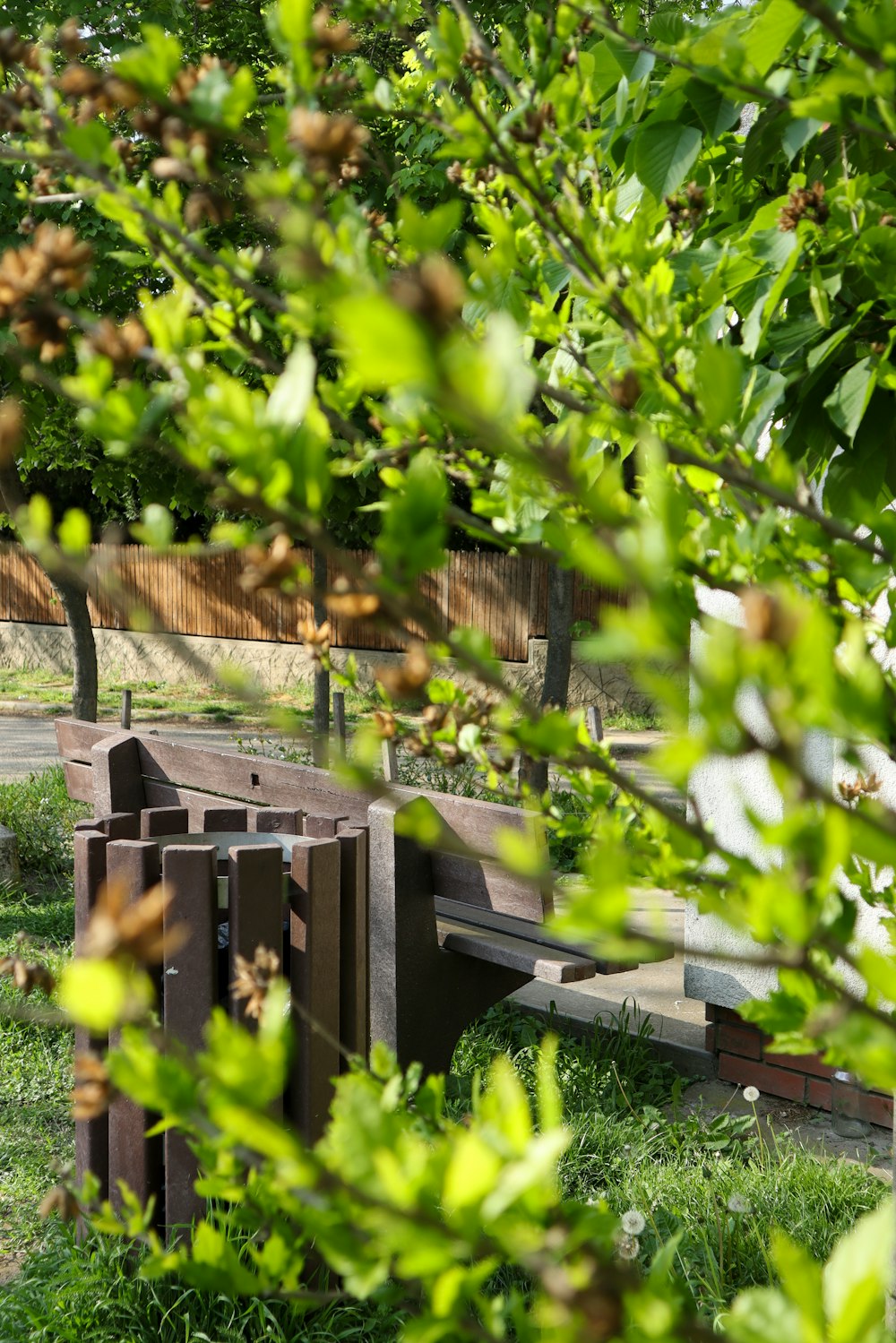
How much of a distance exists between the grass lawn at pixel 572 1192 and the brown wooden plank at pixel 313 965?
16.6 inches

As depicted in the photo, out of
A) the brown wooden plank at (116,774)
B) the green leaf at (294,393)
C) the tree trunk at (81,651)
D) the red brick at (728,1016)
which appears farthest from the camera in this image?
the tree trunk at (81,651)

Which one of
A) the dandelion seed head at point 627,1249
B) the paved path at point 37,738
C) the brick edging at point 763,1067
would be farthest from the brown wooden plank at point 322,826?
the paved path at point 37,738

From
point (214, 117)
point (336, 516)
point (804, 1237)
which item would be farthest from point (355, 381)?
point (336, 516)

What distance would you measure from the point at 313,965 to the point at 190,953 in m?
0.32

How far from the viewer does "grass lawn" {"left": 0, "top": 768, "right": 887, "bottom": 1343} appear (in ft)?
8.44

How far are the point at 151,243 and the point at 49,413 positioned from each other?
8298 millimetres

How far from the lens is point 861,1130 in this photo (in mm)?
3812

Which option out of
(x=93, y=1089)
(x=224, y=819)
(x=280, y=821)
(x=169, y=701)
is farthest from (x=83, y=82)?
(x=169, y=701)

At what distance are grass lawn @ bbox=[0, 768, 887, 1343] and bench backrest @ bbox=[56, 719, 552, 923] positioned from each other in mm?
737

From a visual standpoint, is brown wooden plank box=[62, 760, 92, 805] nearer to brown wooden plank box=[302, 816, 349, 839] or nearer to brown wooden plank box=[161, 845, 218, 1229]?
brown wooden plank box=[302, 816, 349, 839]

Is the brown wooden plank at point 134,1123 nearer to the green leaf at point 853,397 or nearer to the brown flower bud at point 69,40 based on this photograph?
the green leaf at point 853,397

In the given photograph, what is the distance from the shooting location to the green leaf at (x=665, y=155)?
1.58 meters

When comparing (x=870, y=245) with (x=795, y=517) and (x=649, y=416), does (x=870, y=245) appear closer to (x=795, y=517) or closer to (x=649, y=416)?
(x=649, y=416)

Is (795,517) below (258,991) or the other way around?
the other way around
